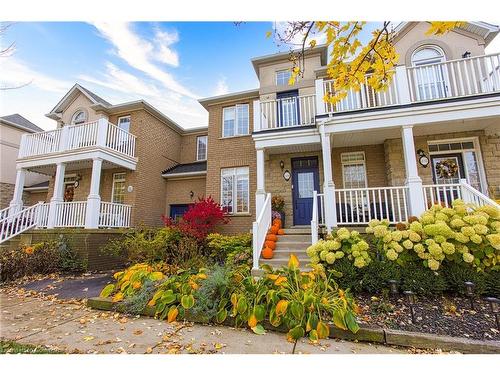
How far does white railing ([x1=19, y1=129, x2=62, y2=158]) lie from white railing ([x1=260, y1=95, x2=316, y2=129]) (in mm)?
8289

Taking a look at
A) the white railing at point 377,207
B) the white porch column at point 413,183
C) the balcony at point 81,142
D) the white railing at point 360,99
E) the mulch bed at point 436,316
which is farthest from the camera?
the balcony at point 81,142

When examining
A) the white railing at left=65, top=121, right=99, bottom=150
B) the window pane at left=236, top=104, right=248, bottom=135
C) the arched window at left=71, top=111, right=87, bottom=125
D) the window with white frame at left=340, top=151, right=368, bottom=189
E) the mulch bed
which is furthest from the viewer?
the arched window at left=71, top=111, right=87, bottom=125

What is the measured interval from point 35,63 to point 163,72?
75.2 inches

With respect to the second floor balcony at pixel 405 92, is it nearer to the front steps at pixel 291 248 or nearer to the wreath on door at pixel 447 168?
the wreath on door at pixel 447 168

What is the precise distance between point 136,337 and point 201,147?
1087cm

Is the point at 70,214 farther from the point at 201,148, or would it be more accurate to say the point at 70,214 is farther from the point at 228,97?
the point at 228,97

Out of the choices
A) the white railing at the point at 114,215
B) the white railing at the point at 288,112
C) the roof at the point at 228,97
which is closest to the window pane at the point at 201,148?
the roof at the point at 228,97

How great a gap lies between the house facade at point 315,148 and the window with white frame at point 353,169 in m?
0.03

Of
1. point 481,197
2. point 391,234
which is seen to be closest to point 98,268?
point 391,234

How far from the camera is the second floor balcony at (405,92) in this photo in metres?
6.19

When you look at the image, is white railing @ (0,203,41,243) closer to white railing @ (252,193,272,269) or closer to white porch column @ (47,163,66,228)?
white porch column @ (47,163,66,228)

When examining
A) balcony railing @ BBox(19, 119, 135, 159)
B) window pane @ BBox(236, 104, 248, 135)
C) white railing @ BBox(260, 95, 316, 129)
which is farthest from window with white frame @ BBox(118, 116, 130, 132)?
white railing @ BBox(260, 95, 316, 129)

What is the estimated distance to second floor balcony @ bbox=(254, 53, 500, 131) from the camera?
6188 mm

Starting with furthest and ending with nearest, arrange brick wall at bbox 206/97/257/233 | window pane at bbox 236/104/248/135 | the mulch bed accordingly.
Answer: window pane at bbox 236/104/248/135 → brick wall at bbox 206/97/257/233 → the mulch bed
